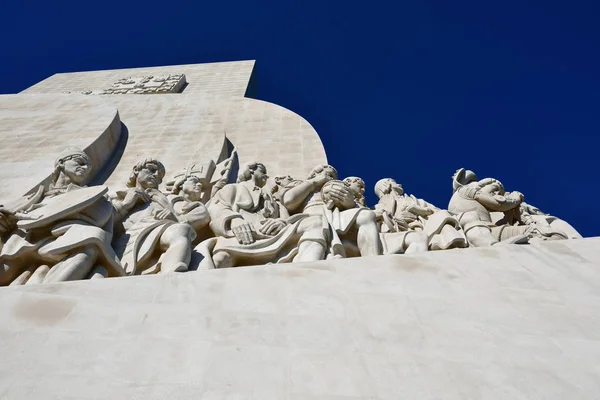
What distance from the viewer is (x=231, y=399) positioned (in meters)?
1.96

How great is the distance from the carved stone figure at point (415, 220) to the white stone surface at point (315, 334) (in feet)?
3.97

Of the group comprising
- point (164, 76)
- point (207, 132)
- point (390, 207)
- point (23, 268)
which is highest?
point (164, 76)

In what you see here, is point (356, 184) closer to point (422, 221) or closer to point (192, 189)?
point (422, 221)

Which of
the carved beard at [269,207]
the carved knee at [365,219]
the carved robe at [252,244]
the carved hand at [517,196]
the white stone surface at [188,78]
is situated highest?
the white stone surface at [188,78]

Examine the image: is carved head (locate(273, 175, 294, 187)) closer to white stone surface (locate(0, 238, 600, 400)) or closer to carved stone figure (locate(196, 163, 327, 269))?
carved stone figure (locate(196, 163, 327, 269))

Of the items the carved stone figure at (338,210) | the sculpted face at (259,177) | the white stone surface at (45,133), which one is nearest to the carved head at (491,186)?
the carved stone figure at (338,210)

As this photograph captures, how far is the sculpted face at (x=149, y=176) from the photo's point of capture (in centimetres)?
521

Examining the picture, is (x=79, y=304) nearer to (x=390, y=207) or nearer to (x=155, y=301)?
(x=155, y=301)

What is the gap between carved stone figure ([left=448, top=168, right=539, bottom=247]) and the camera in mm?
4711

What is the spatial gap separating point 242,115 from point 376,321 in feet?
25.6

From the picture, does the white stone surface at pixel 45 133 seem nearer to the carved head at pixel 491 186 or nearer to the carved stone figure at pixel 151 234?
the carved stone figure at pixel 151 234

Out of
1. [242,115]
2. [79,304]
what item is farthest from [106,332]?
[242,115]

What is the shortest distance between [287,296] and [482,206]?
326cm

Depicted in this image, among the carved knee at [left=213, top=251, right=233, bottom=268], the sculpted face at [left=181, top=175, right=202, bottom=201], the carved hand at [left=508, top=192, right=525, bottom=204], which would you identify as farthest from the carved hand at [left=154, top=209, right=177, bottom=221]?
the carved hand at [left=508, top=192, right=525, bottom=204]
